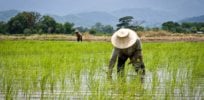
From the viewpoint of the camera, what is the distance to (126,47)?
5312mm

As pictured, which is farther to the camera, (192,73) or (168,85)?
(192,73)

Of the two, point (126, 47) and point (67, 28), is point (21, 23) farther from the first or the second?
point (126, 47)

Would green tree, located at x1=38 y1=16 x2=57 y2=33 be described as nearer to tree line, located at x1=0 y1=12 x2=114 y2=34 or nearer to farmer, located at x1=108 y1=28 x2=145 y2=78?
tree line, located at x1=0 y1=12 x2=114 y2=34

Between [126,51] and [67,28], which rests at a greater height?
[126,51]

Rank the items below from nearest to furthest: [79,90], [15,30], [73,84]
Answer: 1. [79,90]
2. [73,84]
3. [15,30]

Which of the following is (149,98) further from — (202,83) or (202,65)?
(202,65)

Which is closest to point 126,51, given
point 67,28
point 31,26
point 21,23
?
point 67,28

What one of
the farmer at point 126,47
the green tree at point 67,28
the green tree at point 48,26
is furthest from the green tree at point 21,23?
the farmer at point 126,47

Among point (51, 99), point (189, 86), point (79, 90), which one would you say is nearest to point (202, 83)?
point (189, 86)

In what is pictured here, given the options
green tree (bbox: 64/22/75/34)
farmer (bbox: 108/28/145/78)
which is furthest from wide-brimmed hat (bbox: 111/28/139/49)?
green tree (bbox: 64/22/75/34)

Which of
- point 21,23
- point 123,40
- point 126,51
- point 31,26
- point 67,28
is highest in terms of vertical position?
point 123,40

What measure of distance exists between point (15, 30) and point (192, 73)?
3863 cm

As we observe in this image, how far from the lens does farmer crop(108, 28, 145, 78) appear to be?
5.31 metres

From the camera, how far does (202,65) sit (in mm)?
7398
